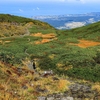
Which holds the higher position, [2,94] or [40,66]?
[2,94]

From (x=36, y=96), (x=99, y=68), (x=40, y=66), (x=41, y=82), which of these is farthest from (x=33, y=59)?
(x=36, y=96)

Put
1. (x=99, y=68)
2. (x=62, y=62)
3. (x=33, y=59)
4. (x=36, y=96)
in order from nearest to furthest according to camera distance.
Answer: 1. (x=36, y=96)
2. (x=99, y=68)
3. (x=62, y=62)
4. (x=33, y=59)

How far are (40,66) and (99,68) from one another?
30.5ft

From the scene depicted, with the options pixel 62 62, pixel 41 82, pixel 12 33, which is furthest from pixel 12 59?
pixel 12 33

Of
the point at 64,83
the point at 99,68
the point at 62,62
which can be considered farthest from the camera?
the point at 62,62

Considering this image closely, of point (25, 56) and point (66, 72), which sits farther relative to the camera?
point (25, 56)

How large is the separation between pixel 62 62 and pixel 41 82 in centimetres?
1532

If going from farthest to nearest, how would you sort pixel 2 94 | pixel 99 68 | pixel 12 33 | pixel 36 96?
pixel 12 33, pixel 99 68, pixel 36 96, pixel 2 94

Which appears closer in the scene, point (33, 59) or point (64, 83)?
point (64, 83)

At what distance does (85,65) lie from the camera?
35875mm

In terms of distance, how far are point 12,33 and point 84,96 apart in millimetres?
86149

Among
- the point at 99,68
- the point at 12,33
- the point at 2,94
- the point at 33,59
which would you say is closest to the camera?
the point at 2,94

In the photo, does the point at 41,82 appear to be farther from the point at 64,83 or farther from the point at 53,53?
the point at 53,53

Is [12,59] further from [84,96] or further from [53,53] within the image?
[84,96]
